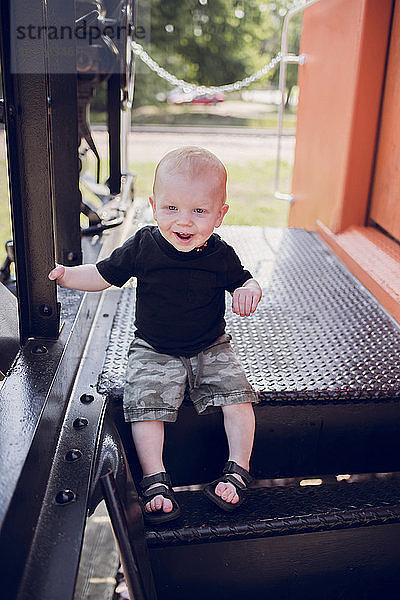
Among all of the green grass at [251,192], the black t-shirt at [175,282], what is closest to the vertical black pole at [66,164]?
the black t-shirt at [175,282]

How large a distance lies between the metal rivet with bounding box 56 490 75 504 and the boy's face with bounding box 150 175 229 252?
640 mm

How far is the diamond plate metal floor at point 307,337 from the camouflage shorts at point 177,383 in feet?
0.26

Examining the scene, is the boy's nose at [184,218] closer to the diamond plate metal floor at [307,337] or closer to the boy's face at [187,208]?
the boy's face at [187,208]

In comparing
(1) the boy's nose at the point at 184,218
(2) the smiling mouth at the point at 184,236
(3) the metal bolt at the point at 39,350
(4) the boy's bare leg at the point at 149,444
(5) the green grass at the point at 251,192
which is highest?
(1) the boy's nose at the point at 184,218

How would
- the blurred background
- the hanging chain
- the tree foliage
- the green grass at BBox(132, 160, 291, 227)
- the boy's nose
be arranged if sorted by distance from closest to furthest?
the boy's nose
the hanging chain
the green grass at BBox(132, 160, 291, 227)
the blurred background
the tree foliage

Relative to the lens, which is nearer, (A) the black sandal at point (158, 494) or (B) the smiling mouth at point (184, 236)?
(A) the black sandal at point (158, 494)

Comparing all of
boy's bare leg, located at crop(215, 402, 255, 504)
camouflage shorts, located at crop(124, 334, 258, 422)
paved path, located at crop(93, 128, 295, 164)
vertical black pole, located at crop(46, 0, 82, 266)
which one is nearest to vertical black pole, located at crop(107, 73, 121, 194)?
vertical black pole, located at crop(46, 0, 82, 266)

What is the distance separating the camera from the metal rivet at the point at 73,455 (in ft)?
4.81

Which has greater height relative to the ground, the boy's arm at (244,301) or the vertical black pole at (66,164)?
the vertical black pole at (66,164)

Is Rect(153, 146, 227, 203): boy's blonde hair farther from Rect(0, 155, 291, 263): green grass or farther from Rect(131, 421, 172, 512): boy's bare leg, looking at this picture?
Rect(0, 155, 291, 263): green grass

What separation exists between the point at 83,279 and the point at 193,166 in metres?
0.41

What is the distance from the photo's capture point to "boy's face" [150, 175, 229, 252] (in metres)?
1.56

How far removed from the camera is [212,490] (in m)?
1.56

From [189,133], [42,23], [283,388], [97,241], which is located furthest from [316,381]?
[189,133]
